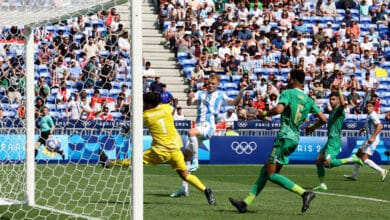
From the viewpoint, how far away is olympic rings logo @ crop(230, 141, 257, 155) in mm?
29594

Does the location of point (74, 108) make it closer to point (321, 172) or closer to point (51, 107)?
point (51, 107)

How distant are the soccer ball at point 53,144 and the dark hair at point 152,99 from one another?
10303mm

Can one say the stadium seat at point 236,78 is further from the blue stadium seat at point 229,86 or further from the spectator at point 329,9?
the spectator at point 329,9

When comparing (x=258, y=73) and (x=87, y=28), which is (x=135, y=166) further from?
(x=258, y=73)

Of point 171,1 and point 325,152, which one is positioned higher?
point 171,1

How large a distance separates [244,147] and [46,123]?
7901 millimetres

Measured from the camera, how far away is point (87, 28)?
27.8 metres

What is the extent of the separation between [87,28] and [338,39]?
1294 cm

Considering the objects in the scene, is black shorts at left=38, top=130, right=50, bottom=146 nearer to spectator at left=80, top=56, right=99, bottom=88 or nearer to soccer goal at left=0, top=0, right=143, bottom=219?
soccer goal at left=0, top=0, right=143, bottom=219

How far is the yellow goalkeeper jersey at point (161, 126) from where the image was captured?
14.9 m

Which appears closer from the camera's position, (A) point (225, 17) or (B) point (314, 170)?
(B) point (314, 170)

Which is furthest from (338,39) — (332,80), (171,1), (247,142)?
(247,142)

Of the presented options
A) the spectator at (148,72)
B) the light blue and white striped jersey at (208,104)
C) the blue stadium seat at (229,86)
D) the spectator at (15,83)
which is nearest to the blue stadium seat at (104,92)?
the spectator at (15,83)

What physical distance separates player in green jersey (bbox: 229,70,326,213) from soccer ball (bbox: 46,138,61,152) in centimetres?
1137
